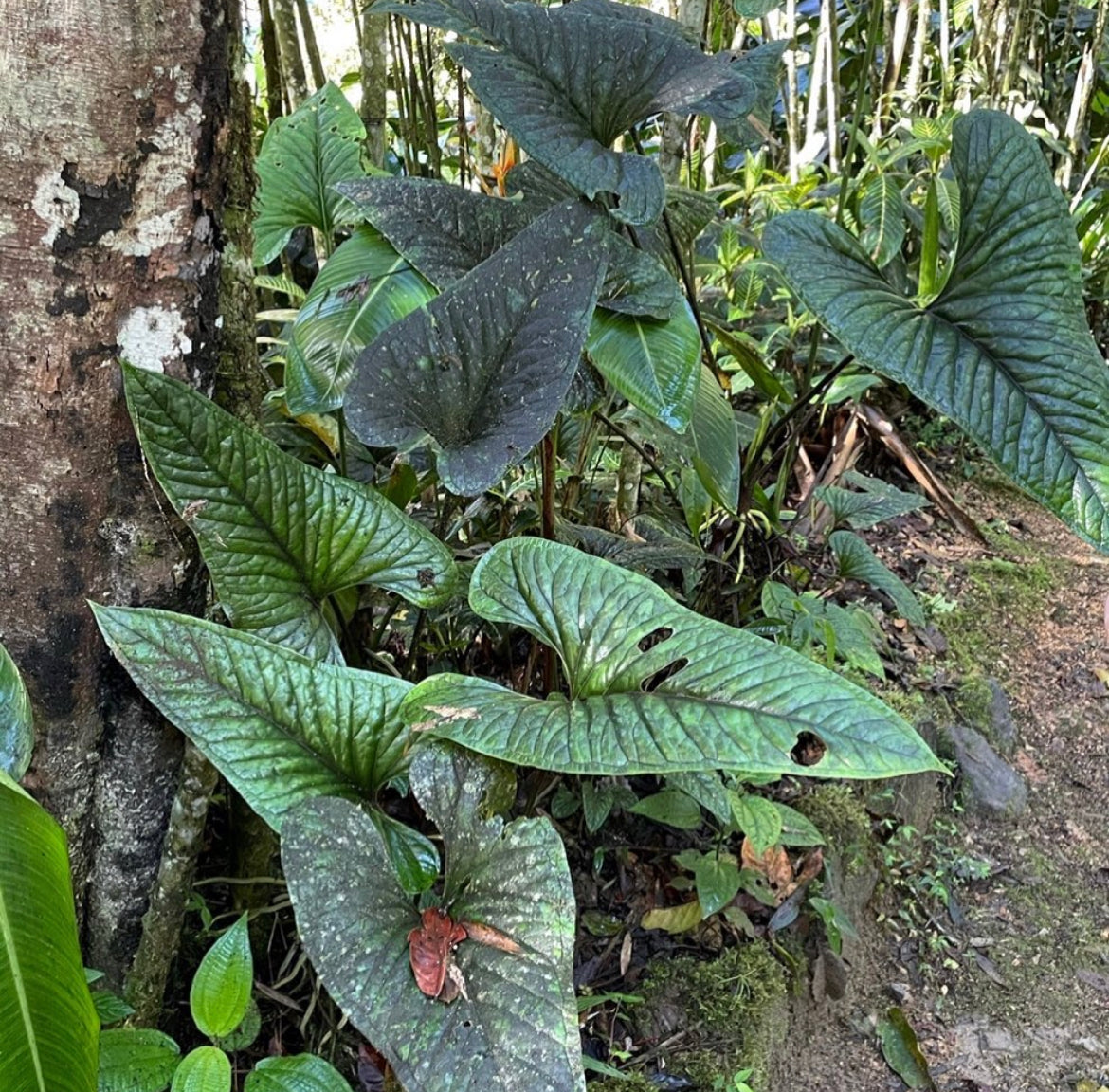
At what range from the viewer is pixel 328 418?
113cm

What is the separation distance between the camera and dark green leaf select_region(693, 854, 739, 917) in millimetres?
1169

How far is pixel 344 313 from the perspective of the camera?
3.06 ft

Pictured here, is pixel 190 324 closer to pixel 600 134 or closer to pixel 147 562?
pixel 147 562

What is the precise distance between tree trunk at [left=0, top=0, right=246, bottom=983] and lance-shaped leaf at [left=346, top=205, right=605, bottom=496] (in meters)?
0.18

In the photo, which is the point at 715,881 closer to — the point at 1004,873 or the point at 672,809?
the point at 672,809

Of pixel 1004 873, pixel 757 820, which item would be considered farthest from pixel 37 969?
pixel 1004 873

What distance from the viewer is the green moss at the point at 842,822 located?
1.50m

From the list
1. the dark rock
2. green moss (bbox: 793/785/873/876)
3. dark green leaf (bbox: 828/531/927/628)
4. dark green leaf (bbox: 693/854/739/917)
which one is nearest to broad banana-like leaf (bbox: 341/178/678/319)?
dark green leaf (bbox: 828/531/927/628)

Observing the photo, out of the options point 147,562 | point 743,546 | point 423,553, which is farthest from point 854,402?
point 147,562

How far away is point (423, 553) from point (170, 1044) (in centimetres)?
43

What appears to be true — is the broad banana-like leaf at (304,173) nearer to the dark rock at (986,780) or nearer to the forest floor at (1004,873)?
the forest floor at (1004,873)

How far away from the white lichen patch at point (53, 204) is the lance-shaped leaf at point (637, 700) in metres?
0.40

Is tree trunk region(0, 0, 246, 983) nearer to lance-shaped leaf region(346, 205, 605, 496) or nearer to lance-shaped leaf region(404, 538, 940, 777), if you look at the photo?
lance-shaped leaf region(346, 205, 605, 496)

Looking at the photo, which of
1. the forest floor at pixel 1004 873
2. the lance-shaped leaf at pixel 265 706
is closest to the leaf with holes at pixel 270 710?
the lance-shaped leaf at pixel 265 706
